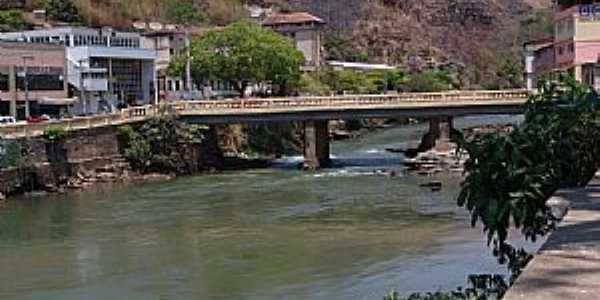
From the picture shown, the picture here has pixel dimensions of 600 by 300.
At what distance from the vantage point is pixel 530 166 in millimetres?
13297

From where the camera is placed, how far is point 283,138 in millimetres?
72562

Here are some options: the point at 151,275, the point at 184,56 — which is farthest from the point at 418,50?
the point at 151,275

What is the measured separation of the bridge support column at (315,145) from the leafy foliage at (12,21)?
129 feet

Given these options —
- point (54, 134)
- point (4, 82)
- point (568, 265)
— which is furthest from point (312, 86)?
point (568, 265)

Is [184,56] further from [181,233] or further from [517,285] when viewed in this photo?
[517,285]

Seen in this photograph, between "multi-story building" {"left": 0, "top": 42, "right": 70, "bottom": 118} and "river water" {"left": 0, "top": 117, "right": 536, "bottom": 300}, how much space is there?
19182 mm

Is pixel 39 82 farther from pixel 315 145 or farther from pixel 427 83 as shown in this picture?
pixel 427 83

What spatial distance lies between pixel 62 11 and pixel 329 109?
5643cm

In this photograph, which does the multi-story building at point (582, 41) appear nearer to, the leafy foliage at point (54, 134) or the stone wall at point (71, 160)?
the stone wall at point (71, 160)

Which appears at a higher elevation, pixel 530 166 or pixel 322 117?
pixel 530 166

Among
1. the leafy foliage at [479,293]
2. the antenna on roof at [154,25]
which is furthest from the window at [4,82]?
the leafy foliage at [479,293]

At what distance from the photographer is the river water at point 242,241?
2223 centimetres

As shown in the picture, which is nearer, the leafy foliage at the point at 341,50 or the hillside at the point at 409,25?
the hillside at the point at 409,25

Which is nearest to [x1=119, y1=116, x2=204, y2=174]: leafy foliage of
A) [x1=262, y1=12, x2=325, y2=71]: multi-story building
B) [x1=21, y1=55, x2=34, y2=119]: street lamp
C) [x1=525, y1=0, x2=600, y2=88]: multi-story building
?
[x1=21, y1=55, x2=34, y2=119]: street lamp
